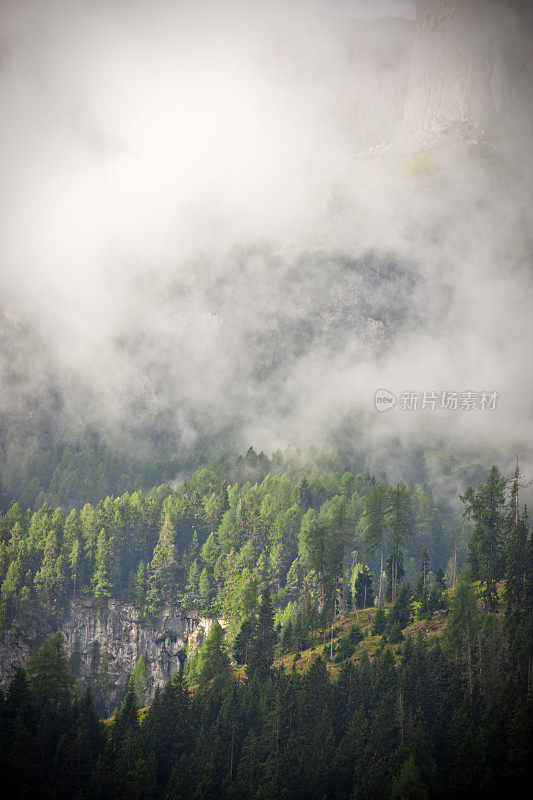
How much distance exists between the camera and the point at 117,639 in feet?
497

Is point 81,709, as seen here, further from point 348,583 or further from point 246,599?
point 348,583

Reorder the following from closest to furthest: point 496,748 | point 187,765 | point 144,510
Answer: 1. point 496,748
2. point 187,765
3. point 144,510

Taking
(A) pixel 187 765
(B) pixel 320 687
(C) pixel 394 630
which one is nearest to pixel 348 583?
(C) pixel 394 630

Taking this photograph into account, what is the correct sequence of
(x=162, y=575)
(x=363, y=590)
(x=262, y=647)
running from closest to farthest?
(x=262, y=647)
(x=363, y=590)
(x=162, y=575)

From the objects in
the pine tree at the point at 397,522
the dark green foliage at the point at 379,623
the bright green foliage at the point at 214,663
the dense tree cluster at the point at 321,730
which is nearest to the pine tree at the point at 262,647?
the dense tree cluster at the point at 321,730

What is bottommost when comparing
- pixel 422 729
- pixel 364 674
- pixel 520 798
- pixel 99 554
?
pixel 520 798

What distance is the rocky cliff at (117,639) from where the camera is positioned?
145m

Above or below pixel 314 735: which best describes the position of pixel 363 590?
above

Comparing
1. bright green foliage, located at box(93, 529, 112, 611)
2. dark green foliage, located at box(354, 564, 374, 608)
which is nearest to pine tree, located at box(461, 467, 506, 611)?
dark green foliage, located at box(354, 564, 374, 608)

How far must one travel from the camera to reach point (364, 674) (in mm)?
80250

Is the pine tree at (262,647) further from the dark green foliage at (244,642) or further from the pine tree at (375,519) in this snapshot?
the pine tree at (375,519)

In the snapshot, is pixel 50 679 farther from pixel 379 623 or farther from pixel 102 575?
pixel 102 575

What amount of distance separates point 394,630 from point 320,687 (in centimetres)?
1239

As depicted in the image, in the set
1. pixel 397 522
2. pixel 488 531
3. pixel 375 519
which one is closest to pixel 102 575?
pixel 375 519
